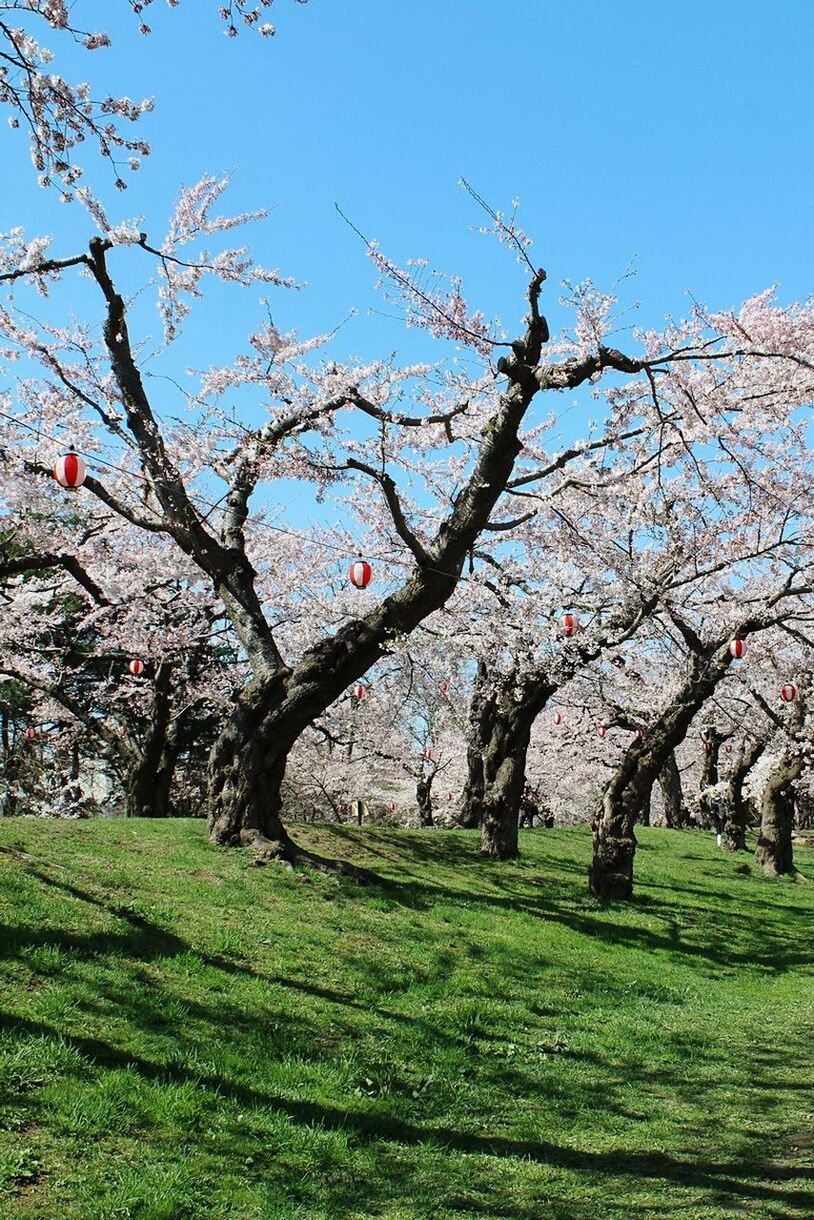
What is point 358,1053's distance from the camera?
260 inches

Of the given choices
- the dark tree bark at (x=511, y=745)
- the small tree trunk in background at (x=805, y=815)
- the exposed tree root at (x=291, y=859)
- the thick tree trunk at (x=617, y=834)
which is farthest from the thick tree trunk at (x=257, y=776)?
the small tree trunk in background at (x=805, y=815)

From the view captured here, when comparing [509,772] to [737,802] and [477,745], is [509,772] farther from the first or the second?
[737,802]

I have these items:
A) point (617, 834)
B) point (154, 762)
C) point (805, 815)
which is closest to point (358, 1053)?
point (617, 834)

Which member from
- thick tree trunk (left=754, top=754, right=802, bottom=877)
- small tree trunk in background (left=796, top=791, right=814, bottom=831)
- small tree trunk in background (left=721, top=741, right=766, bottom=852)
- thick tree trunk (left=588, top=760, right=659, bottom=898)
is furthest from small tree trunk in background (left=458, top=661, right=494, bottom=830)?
small tree trunk in background (left=796, top=791, right=814, bottom=831)

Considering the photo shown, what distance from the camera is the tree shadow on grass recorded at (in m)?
5.20

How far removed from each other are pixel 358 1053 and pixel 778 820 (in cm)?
1889

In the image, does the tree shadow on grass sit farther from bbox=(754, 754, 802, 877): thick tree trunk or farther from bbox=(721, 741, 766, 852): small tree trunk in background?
bbox=(721, 741, 766, 852): small tree trunk in background

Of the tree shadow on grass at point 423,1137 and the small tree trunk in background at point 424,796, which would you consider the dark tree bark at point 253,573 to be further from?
the small tree trunk in background at point 424,796

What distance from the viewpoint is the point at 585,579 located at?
55.1 feet

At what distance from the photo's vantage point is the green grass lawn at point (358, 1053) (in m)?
4.59

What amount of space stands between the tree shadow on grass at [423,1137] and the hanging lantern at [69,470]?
5.62 metres

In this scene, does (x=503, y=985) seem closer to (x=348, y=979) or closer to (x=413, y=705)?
(x=348, y=979)

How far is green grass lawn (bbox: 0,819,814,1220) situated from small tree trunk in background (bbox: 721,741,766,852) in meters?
13.4

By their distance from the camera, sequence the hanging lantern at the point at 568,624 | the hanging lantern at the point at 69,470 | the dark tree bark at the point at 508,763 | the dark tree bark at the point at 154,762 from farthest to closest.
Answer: the dark tree bark at the point at 154,762 < the dark tree bark at the point at 508,763 < the hanging lantern at the point at 568,624 < the hanging lantern at the point at 69,470
